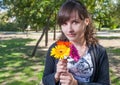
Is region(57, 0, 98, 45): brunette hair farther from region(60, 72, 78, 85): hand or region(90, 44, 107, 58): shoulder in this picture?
region(60, 72, 78, 85): hand


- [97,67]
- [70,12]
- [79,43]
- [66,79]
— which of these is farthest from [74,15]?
[66,79]

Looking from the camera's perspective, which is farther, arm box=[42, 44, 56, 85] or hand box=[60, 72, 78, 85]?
arm box=[42, 44, 56, 85]

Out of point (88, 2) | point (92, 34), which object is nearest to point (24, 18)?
point (88, 2)

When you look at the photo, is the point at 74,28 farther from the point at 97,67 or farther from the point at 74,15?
the point at 97,67

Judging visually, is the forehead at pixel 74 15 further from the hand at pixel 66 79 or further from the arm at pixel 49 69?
the hand at pixel 66 79

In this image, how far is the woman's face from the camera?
222cm

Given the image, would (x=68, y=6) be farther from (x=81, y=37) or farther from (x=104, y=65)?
(x=104, y=65)

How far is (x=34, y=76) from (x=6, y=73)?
1184mm

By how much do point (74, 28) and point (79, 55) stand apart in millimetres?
211

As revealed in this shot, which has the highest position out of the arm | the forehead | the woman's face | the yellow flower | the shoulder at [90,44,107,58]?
the forehead

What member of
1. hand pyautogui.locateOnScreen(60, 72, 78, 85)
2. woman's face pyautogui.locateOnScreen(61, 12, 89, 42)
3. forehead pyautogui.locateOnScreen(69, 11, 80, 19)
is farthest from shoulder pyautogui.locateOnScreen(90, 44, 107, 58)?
hand pyautogui.locateOnScreen(60, 72, 78, 85)

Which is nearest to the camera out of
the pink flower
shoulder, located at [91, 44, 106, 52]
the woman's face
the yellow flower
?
the yellow flower

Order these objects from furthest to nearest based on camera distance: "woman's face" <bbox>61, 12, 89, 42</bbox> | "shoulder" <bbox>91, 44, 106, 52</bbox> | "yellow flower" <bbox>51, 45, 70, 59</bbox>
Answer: "shoulder" <bbox>91, 44, 106, 52</bbox>, "woman's face" <bbox>61, 12, 89, 42</bbox>, "yellow flower" <bbox>51, 45, 70, 59</bbox>

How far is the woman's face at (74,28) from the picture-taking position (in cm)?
222
